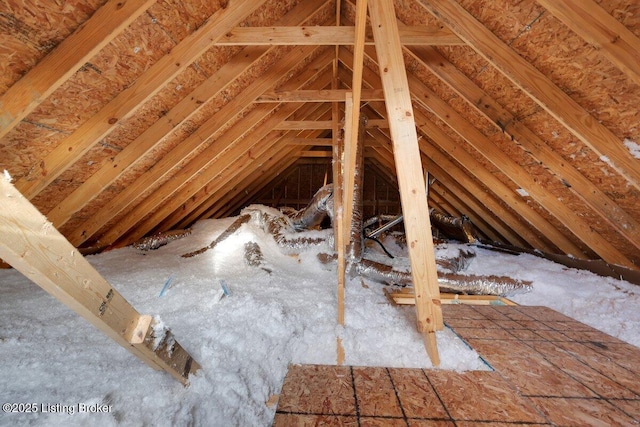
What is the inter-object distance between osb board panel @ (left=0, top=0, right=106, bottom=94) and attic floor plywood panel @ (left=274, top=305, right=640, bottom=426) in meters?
2.12

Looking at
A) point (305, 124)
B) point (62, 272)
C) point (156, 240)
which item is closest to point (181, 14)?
point (62, 272)

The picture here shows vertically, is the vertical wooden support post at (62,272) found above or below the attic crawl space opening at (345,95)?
below

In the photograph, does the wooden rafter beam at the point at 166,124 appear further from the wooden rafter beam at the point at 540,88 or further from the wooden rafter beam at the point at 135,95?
the wooden rafter beam at the point at 540,88

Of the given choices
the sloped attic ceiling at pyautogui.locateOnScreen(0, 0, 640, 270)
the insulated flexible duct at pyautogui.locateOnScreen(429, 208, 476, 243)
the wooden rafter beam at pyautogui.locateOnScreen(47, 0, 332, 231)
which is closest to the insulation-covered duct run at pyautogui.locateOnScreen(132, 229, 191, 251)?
the sloped attic ceiling at pyautogui.locateOnScreen(0, 0, 640, 270)

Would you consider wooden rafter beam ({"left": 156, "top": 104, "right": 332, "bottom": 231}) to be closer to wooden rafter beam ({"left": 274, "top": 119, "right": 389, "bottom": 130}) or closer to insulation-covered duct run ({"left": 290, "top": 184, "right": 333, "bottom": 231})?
wooden rafter beam ({"left": 274, "top": 119, "right": 389, "bottom": 130})

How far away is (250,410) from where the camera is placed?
1.35m

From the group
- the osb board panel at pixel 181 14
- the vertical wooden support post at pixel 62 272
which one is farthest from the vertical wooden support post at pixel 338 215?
the osb board panel at pixel 181 14

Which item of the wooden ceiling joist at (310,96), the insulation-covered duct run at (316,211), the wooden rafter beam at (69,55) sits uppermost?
the wooden ceiling joist at (310,96)

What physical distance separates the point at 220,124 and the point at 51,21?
1.53m

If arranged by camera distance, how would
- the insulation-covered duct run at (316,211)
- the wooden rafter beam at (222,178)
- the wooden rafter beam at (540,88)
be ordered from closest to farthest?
the wooden rafter beam at (540,88) < the insulation-covered duct run at (316,211) < the wooden rafter beam at (222,178)

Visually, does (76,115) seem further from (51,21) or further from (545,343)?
(545,343)

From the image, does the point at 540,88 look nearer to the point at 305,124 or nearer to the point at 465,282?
the point at 465,282

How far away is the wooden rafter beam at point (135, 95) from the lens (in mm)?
1958

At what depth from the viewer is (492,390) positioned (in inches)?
54.5
